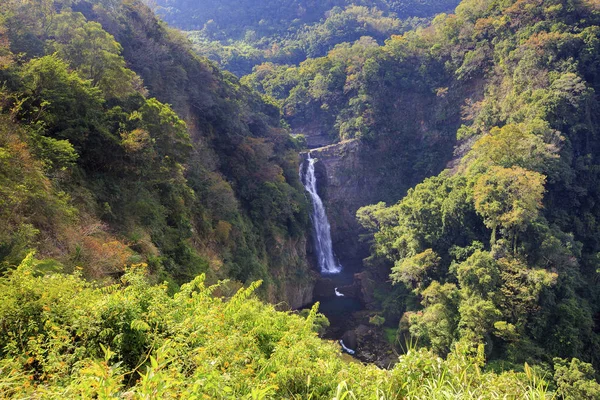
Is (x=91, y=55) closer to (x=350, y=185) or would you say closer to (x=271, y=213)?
(x=271, y=213)

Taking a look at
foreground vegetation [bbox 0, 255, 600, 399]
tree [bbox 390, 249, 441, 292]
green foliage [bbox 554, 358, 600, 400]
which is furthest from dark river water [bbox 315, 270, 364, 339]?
foreground vegetation [bbox 0, 255, 600, 399]

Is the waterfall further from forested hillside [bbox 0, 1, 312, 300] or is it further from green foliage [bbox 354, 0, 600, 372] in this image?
forested hillside [bbox 0, 1, 312, 300]

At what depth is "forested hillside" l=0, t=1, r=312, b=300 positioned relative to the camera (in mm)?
8500

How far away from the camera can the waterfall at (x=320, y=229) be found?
30797mm

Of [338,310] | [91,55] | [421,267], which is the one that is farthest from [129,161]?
[338,310]

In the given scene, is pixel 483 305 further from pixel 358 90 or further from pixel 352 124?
pixel 358 90

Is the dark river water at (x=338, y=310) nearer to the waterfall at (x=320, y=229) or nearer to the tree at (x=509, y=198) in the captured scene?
the waterfall at (x=320, y=229)

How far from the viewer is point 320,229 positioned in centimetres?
3134

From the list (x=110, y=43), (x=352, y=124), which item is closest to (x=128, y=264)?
(x=110, y=43)

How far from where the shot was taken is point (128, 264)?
9383 millimetres

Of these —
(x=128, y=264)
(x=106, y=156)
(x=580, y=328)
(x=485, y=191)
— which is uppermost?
(x=106, y=156)

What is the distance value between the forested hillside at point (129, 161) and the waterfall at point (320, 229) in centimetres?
462

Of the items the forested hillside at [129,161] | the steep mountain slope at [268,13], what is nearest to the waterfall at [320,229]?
the forested hillside at [129,161]

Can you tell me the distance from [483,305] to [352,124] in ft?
78.9
